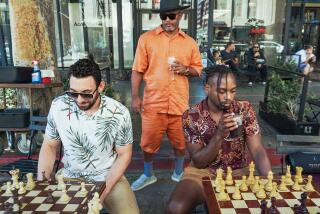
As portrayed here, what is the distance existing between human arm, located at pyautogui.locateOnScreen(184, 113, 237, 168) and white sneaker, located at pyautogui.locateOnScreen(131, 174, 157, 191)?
1.44 metres

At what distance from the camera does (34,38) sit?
17.1 feet

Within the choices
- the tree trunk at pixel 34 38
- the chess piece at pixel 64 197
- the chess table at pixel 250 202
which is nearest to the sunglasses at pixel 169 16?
the chess table at pixel 250 202

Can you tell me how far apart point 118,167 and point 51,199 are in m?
0.64

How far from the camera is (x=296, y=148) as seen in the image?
3258 mm

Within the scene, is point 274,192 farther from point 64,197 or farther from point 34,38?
point 34,38

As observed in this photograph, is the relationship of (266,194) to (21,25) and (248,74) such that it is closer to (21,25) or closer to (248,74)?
(21,25)

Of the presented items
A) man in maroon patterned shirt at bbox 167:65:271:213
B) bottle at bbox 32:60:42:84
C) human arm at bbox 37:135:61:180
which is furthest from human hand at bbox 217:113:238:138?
bottle at bbox 32:60:42:84

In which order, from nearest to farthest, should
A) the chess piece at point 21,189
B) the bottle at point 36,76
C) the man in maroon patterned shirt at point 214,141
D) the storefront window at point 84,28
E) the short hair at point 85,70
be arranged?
1. the chess piece at point 21,189
2. the short hair at point 85,70
3. the man in maroon patterned shirt at point 214,141
4. the bottle at point 36,76
5. the storefront window at point 84,28

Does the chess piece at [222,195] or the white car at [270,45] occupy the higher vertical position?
the white car at [270,45]

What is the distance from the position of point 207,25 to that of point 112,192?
33.1 feet

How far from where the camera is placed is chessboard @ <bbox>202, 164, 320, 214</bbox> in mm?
1920

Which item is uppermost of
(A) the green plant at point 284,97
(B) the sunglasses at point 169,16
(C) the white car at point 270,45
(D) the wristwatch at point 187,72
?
(B) the sunglasses at point 169,16

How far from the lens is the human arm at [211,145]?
7.40ft

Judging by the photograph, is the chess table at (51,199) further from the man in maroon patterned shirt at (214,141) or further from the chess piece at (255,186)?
the chess piece at (255,186)
